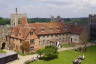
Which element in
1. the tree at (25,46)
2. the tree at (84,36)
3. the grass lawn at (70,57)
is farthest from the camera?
the tree at (84,36)

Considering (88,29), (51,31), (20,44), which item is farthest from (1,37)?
(88,29)

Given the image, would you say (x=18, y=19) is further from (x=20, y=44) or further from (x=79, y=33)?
(x=79, y=33)

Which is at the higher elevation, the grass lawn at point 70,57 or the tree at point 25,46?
the tree at point 25,46

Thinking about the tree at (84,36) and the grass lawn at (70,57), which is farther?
the tree at (84,36)

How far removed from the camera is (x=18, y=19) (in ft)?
290

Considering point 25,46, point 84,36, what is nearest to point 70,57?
point 25,46

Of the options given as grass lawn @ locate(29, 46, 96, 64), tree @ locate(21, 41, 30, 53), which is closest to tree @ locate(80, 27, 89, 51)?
grass lawn @ locate(29, 46, 96, 64)

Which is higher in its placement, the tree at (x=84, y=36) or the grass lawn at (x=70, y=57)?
the tree at (x=84, y=36)

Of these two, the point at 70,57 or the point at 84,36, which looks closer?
the point at 70,57

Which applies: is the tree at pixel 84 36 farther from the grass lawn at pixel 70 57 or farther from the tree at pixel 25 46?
the tree at pixel 25 46

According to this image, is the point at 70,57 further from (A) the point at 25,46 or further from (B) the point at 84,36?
(B) the point at 84,36

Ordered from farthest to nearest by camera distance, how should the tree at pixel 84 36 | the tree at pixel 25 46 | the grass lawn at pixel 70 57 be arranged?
the tree at pixel 84 36, the tree at pixel 25 46, the grass lawn at pixel 70 57

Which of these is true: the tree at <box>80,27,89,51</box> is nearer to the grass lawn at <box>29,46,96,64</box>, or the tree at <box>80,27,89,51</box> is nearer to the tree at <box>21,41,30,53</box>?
the grass lawn at <box>29,46,96,64</box>

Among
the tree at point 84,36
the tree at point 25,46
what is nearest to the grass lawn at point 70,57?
the tree at point 25,46
